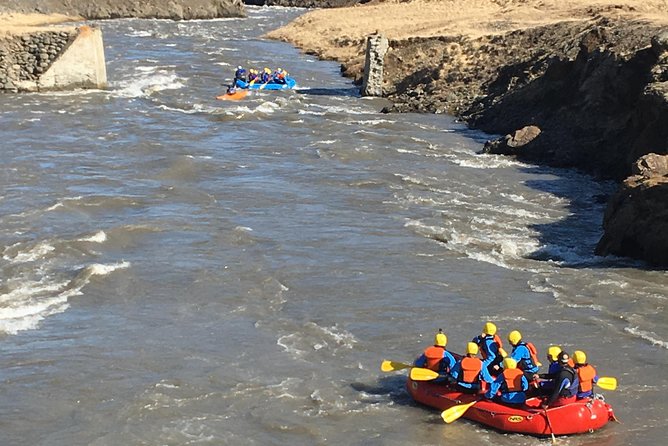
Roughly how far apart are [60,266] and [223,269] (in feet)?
9.18

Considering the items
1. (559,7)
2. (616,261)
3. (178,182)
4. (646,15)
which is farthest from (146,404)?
(559,7)

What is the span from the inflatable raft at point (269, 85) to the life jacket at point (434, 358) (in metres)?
25.3

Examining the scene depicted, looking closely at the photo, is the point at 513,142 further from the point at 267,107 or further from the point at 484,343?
the point at 484,343

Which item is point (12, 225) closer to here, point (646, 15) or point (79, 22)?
point (646, 15)

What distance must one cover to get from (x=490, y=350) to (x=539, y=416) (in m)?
1.22

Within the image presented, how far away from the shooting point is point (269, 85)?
126 ft

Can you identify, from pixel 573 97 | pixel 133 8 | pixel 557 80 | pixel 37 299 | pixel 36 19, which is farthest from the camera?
pixel 133 8

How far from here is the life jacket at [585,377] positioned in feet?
41.0

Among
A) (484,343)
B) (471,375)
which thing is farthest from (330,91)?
(471,375)

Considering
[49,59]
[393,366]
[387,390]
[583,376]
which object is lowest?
[387,390]

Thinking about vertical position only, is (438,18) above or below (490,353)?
above

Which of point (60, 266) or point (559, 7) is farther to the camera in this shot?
point (559, 7)

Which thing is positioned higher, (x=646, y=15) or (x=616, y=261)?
(x=646, y=15)

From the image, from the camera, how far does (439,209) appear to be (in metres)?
22.4
